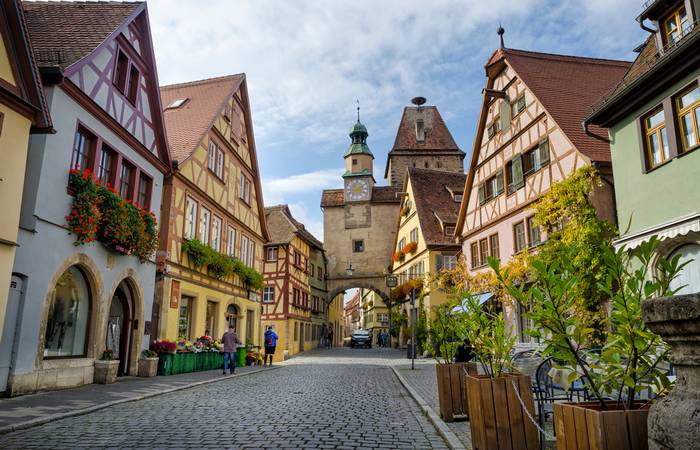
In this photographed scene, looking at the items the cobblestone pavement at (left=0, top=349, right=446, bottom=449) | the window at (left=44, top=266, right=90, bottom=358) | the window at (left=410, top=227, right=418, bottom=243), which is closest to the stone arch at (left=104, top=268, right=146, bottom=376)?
the window at (left=44, top=266, right=90, bottom=358)

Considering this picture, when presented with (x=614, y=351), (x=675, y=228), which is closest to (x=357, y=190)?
(x=675, y=228)

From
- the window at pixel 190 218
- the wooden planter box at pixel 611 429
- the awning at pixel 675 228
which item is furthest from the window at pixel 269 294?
the wooden planter box at pixel 611 429

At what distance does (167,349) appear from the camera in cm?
1471

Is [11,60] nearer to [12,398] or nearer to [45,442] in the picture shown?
[12,398]

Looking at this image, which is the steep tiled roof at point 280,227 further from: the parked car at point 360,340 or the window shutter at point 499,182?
the window shutter at point 499,182

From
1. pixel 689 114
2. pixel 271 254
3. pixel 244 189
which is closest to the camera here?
pixel 689 114

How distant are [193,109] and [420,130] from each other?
39841 mm

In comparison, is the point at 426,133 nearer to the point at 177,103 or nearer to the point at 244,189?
the point at 244,189

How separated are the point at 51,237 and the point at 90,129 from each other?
271 cm

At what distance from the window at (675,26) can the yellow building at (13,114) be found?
40.8 feet

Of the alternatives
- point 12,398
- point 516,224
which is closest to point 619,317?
point 12,398

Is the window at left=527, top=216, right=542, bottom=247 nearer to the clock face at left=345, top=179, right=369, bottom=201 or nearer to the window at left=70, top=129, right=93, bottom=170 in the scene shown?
the window at left=70, top=129, right=93, bottom=170

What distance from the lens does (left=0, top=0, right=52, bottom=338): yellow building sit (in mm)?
8891

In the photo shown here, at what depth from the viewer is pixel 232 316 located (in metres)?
22.1
